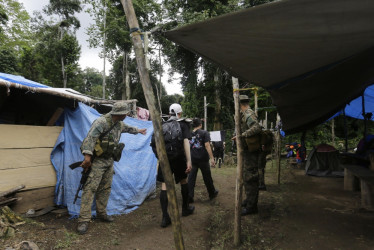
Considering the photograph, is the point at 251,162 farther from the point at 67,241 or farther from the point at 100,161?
the point at 67,241

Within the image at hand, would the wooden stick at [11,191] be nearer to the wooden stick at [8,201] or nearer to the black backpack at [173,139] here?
the wooden stick at [8,201]

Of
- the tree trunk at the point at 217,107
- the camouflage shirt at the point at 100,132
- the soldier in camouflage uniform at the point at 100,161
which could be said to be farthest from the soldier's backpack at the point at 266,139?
the tree trunk at the point at 217,107

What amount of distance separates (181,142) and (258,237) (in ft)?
5.47

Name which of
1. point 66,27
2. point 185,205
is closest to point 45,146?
point 185,205

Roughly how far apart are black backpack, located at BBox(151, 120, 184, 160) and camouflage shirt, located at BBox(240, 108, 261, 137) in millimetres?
979

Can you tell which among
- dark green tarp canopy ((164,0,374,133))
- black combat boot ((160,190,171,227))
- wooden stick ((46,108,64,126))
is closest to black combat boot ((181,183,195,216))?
black combat boot ((160,190,171,227))

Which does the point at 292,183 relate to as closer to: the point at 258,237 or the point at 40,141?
the point at 258,237

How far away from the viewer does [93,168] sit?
140 inches

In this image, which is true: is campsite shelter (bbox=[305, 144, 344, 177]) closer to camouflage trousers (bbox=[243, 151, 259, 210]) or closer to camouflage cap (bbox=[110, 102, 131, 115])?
camouflage trousers (bbox=[243, 151, 259, 210])

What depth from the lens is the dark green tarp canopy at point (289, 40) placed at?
170 cm

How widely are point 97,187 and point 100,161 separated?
401mm

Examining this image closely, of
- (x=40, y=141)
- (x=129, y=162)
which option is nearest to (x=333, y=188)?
(x=129, y=162)

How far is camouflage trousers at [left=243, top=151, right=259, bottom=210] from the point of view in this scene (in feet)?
11.8

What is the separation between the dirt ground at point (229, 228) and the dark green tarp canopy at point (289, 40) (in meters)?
1.95
